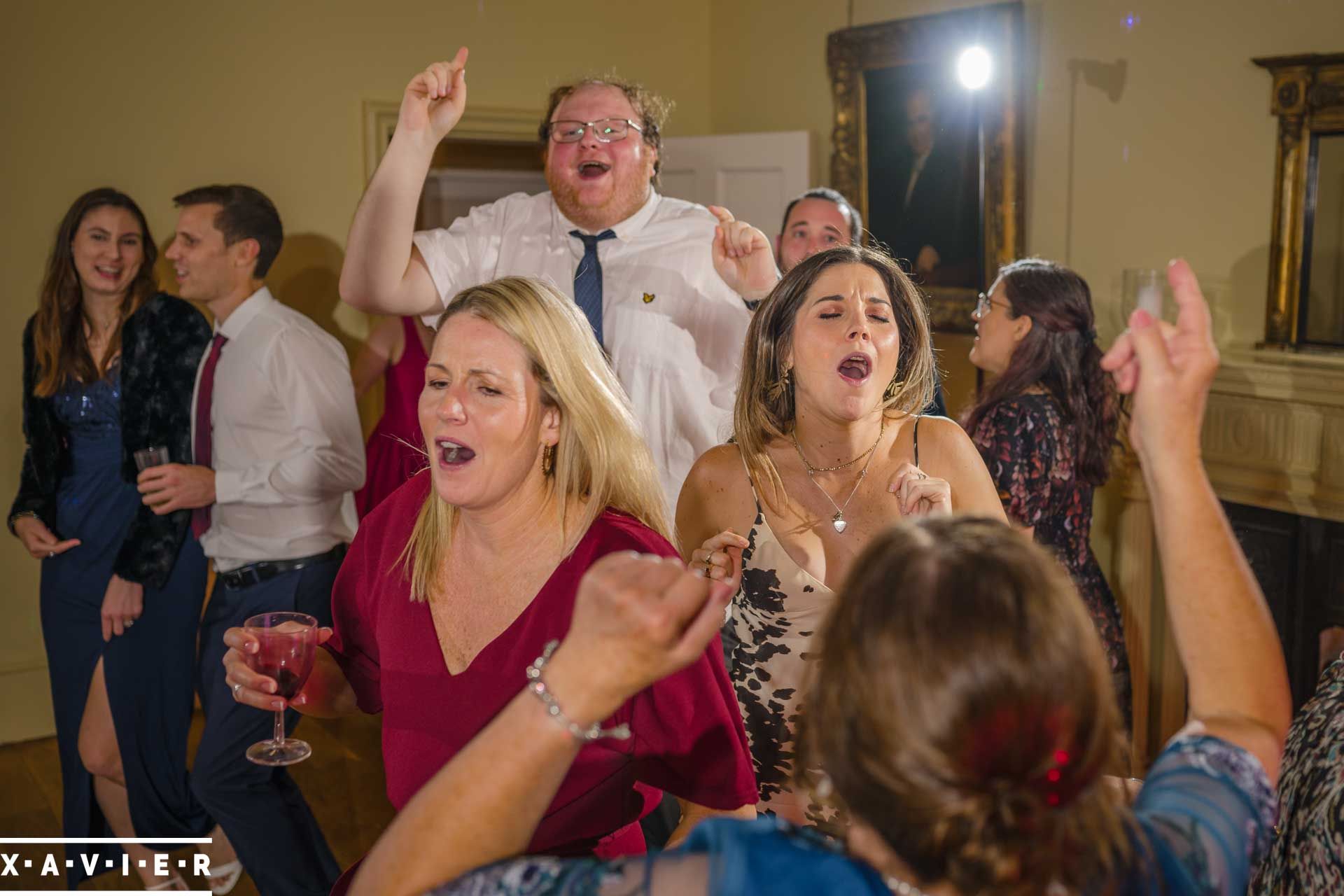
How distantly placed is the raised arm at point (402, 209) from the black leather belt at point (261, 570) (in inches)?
29.2

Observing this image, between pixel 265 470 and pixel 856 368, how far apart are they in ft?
5.88

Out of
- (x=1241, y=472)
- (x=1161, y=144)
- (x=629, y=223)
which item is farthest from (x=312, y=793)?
(x=1161, y=144)

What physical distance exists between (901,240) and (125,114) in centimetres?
312

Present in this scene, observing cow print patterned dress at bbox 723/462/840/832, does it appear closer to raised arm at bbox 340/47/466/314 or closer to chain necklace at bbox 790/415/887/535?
chain necklace at bbox 790/415/887/535

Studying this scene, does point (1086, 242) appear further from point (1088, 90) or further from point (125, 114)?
point (125, 114)

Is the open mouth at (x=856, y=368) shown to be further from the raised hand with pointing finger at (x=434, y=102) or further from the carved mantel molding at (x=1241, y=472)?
the carved mantel molding at (x=1241, y=472)

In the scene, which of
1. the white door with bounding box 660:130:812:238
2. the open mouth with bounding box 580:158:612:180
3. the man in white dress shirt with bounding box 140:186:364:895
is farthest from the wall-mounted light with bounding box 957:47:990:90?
the man in white dress shirt with bounding box 140:186:364:895

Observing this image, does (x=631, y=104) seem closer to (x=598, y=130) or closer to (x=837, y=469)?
(x=598, y=130)

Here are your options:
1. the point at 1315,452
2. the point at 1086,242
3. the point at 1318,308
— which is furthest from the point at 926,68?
the point at 1315,452

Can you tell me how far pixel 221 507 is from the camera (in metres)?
3.30

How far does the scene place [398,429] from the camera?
416 centimetres

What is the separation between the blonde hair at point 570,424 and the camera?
1770mm

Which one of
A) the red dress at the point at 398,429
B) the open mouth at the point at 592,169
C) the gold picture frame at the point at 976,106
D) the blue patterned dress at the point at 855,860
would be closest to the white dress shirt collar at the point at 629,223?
the open mouth at the point at 592,169

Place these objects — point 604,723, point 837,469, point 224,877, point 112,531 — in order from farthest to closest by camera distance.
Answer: point 112,531 → point 224,877 → point 837,469 → point 604,723
